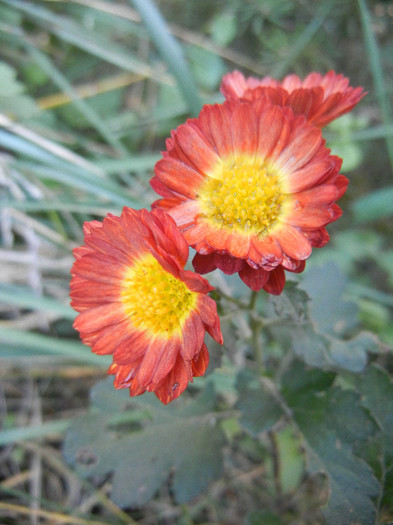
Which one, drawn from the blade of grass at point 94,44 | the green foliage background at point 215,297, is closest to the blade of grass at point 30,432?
the green foliage background at point 215,297

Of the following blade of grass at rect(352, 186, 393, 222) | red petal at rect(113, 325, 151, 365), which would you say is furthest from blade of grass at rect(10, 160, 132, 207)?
blade of grass at rect(352, 186, 393, 222)

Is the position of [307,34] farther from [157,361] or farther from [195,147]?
[157,361]

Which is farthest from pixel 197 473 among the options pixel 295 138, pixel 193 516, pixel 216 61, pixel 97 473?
pixel 216 61

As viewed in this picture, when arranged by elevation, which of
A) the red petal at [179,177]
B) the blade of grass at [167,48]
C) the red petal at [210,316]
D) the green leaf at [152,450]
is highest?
the blade of grass at [167,48]

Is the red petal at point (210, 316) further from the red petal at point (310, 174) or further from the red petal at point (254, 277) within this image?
the red petal at point (310, 174)

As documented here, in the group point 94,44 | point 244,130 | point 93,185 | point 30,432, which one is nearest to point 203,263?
point 244,130

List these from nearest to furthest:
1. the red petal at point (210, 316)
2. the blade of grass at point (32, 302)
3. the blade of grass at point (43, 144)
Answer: the red petal at point (210, 316) < the blade of grass at point (32, 302) < the blade of grass at point (43, 144)
